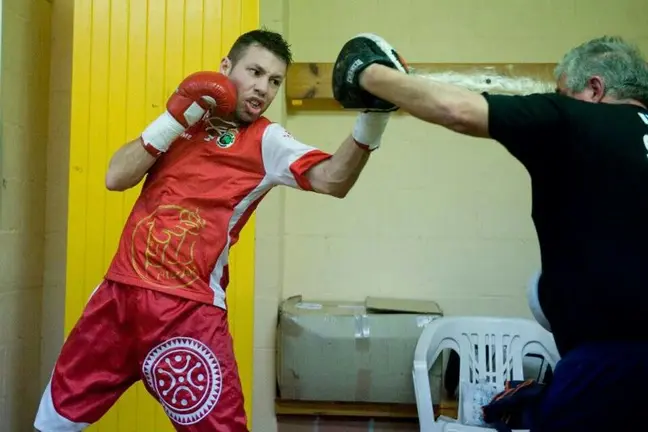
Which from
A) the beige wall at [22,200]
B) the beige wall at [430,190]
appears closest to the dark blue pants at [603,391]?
the beige wall at [430,190]

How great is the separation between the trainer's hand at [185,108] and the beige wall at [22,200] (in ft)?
3.85

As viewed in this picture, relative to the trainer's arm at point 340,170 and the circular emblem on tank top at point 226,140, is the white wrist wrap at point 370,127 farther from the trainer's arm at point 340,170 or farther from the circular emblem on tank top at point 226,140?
the circular emblem on tank top at point 226,140

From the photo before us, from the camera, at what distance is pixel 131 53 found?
2430 millimetres

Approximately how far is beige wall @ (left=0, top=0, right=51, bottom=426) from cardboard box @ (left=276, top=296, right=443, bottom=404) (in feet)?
3.65

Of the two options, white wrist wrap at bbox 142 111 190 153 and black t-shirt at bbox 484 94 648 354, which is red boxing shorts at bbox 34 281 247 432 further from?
black t-shirt at bbox 484 94 648 354

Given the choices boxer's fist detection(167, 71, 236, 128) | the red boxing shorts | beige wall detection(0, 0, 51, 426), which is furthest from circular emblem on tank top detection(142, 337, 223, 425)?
beige wall detection(0, 0, 51, 426)

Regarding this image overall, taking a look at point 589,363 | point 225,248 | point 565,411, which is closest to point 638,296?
point 589,363

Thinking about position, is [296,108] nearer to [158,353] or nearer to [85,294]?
[85,294]

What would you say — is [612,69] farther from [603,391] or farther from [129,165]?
[129,165]

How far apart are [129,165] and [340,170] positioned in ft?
1.91

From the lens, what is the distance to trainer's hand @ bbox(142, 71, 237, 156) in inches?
68.5

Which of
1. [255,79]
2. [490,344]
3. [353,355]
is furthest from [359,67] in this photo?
[490,344]

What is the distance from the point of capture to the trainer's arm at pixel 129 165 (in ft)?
5.81

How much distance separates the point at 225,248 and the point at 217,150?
0.90ft
